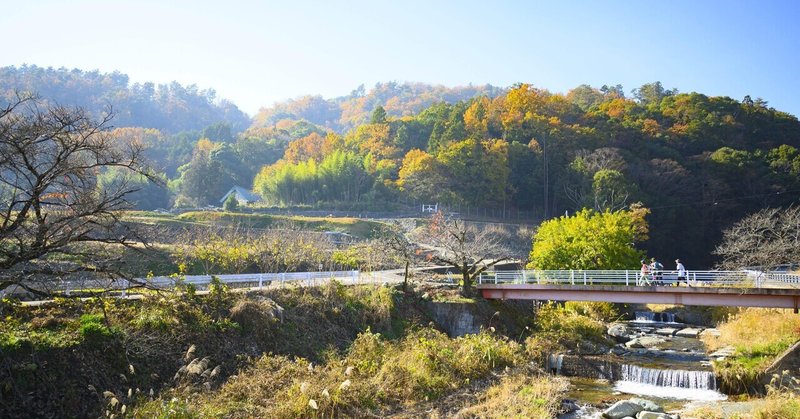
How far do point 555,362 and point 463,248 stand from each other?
266 inches

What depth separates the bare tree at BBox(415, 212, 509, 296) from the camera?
26.3 metres

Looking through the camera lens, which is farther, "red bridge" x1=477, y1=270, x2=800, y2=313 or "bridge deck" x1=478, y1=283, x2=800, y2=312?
"red bridge" x1=477, y1=270, x2=800, y2=313

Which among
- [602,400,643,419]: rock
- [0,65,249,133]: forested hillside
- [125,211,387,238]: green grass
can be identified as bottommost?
[602,400,643,419]: rock

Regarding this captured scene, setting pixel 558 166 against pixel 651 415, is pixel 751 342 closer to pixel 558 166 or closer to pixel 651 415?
pixel 651 415

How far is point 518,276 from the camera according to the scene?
2834 cm

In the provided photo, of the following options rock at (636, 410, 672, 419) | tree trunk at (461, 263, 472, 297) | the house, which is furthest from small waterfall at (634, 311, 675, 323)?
the house

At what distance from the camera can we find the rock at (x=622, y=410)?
15.7 metres

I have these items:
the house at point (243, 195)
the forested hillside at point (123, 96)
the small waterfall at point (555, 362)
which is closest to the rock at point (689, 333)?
the small waterfall at point (555, 362)

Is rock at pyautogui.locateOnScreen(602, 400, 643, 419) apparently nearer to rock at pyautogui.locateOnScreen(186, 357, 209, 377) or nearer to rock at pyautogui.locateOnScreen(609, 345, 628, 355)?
rock at pyautogui.locateOnScreen(609, 345, 628, 355)

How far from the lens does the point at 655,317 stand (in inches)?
1289

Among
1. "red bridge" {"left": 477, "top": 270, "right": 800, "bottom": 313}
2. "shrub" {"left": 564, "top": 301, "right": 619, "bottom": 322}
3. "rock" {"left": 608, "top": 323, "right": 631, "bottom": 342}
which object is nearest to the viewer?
"red bridge" {"left": 477, "top": 270, "right": 800, "bottom": 313}

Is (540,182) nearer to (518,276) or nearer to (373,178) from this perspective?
(373,178)

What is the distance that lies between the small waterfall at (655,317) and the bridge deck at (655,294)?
388 inches

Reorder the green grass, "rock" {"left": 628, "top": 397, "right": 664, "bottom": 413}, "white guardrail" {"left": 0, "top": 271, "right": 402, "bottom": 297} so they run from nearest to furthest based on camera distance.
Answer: "rock" {"left": 628, "top": 397, "right": 664, "bottom": 413}
"white guardrail" {"left": 0, "top": 271, "right": 402, "bottom": 297}
the green grass
